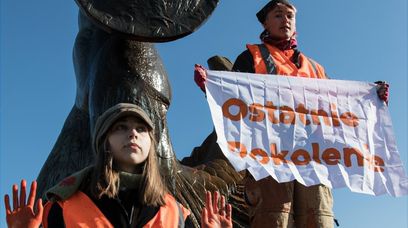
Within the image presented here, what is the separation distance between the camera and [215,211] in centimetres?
260

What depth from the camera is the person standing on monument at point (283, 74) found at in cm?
376

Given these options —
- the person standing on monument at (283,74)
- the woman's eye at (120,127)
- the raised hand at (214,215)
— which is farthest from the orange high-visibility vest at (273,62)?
the woman's eye at (120,127)

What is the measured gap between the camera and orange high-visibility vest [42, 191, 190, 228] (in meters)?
2.34

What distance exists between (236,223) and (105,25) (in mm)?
1917

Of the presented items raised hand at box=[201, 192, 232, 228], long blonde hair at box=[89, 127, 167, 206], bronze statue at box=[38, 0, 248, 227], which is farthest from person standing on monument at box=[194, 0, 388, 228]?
long blonde hair at box=[89, 127, 167, 206]

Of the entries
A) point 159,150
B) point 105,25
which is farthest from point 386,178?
point 105,25

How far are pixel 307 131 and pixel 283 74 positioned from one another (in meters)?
0.44

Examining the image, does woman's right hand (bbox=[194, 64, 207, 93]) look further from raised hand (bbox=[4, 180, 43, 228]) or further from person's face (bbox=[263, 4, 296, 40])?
raised hand (bbox=[4, 180, 43, 228])

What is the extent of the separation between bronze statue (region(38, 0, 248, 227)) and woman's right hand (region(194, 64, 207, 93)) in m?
0.25

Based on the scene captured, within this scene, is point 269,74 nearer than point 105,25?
No

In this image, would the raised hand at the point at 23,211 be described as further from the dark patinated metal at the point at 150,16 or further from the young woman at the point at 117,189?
the dark patinated metal at the point at 150,16

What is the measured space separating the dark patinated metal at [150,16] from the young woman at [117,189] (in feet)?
5.24

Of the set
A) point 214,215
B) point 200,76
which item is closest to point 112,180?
point 214,215

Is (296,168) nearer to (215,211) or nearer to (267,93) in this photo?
(267,93)
